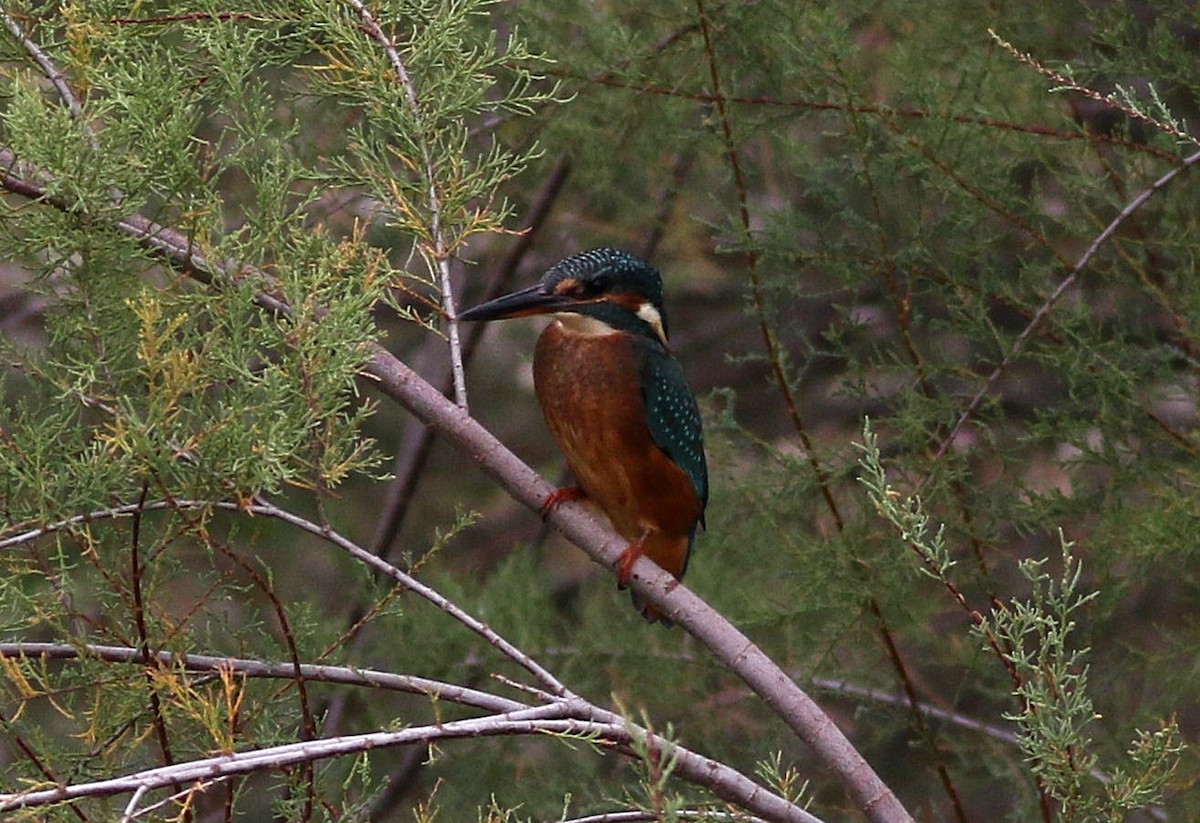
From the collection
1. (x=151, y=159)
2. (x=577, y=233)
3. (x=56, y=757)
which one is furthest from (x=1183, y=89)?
(x=56, y=757)

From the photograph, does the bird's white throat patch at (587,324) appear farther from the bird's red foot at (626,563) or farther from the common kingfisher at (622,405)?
the bird's red foot at (626,563)

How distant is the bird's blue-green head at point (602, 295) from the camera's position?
8.19 feet

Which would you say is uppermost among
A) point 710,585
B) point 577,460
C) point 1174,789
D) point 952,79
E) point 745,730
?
point 952,79

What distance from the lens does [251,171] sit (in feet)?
6.26

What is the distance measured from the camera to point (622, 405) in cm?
268

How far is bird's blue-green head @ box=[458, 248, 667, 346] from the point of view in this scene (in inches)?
98.3

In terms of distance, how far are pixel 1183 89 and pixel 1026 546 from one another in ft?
3.88

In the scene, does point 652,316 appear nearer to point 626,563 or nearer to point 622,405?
point 622,405

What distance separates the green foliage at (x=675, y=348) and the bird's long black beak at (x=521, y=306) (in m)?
0.09

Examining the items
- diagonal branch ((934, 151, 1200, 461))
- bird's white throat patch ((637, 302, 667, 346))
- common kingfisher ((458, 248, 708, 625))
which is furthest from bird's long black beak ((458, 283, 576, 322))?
diagonal branch ((934, 151, 1200, 461))

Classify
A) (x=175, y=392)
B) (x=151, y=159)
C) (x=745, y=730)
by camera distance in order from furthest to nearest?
1. (x=745, y=730)
2. (x=151, y=159)
3. (x=175, y=392)

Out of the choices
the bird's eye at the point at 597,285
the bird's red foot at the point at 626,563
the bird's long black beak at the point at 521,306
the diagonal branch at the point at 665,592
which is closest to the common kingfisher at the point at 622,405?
the bird's eye at the point at 597,285

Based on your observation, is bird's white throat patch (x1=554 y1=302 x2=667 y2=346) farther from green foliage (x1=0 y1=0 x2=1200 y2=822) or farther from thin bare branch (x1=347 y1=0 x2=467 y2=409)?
thin bare branch (x1=347 y1=0 x2=467 y2=409)

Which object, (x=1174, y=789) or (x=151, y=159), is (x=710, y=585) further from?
(x=151, y=159)
